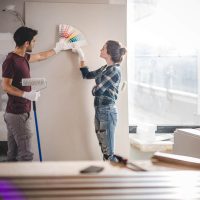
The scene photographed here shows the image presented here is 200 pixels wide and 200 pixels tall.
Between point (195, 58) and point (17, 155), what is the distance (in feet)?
8.13

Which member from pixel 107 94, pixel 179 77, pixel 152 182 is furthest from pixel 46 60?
pixel 152 182

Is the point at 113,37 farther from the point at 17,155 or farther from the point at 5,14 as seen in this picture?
the point at 17,155

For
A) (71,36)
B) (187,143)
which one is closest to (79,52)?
(71,36)

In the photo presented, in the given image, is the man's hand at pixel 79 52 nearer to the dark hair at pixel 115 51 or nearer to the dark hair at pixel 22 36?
the dark hair at pixel 115 51

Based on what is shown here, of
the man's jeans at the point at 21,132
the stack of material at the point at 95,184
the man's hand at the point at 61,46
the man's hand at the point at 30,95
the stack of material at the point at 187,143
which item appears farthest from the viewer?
the man's hand at the point at 61,46

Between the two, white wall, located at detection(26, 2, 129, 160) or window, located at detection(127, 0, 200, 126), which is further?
window, located at detection(127, 0, 200, 126)

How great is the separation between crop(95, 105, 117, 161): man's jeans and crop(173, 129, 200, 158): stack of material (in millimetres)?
1204

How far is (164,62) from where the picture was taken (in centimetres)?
441

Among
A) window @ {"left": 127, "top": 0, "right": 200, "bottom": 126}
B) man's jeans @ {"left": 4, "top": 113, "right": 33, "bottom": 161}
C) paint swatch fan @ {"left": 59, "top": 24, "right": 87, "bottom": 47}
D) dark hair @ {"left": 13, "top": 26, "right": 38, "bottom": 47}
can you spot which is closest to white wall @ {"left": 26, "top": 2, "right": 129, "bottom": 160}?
paint swatch fan @ {"left": 59, "top": 24, "right": 87, "bottom": 47}

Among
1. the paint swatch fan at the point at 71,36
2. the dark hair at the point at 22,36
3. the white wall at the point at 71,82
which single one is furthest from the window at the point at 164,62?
the dark hair at the point at 22,36

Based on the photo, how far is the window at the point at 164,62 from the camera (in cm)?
428

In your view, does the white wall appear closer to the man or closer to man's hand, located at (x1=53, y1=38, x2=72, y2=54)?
man's hand, located at (x1=53, y1=38, x2=72, y2=54)

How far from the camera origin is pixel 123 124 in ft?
13.4

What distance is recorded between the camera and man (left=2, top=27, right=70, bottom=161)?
3.22 m
